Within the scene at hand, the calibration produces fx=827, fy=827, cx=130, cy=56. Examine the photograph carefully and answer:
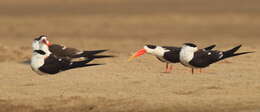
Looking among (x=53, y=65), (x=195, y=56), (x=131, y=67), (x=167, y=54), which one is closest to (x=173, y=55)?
(x=167, y=54)

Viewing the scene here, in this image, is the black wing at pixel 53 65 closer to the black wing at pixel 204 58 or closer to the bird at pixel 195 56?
the bird at pixel 195 56

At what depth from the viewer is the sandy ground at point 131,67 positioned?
1073 centimetres

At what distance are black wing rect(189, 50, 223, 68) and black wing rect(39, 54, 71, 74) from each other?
6.99 feet

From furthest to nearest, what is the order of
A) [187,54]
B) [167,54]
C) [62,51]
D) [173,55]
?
[62,51] → [167,54] → [173,55] → [187,54]

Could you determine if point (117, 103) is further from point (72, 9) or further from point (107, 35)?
point (72, 9)

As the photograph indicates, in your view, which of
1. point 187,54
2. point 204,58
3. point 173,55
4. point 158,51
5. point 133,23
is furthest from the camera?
point 133,23

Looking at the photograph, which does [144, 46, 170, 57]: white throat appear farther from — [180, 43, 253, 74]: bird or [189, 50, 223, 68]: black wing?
[189, 50, 223, 68]: black wing

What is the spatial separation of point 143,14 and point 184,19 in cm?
170

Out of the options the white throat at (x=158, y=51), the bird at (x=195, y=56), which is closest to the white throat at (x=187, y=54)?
the bird at (x=195, y=56)

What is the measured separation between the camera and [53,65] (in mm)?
13703

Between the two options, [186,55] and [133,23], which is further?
[133,23]

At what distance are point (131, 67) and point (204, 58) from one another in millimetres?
1458

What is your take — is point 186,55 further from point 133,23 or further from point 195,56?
point 133,23

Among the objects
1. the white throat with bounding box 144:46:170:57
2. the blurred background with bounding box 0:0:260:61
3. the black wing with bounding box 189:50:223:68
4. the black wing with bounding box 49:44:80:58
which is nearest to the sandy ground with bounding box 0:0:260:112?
the blurred background with bounding box 0:0:260:61
